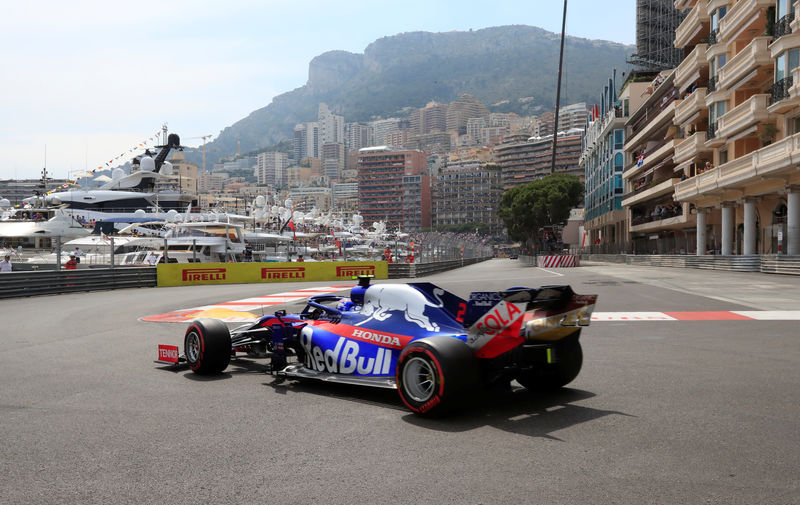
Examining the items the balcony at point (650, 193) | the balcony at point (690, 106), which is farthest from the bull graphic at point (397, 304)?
the balcony at point (650, 193)

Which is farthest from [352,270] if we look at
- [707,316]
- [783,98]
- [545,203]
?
[545,203]

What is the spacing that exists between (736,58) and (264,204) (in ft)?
153

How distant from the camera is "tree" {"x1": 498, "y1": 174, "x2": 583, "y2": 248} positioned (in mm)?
75188

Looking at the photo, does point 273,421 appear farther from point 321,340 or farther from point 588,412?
point 588,412

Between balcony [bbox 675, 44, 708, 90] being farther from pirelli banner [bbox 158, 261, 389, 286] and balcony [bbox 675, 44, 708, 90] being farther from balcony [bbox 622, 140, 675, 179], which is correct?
pirelli banner [bbox 158, 261, 389, 286]

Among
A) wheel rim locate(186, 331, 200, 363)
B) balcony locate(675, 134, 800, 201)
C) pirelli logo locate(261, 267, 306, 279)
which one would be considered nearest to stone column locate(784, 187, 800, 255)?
balcony locate(675, 134, 800, 201)

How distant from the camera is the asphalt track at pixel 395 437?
3703 mm

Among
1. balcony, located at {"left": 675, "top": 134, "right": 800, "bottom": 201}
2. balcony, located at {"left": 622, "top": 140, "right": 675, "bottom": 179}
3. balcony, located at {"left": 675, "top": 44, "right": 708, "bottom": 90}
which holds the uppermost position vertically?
balcony, located at {"left": 675, "top": 44, "right": 708, "bottom": 90}

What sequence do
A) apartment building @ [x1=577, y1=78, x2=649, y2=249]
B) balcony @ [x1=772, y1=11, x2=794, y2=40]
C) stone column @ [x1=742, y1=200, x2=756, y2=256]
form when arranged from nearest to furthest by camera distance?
balcony @ [x1=772, y1=11, x2=794, y2=40]
stone column @ [x1=742, y1=200, x2=756, y2=256]
apartment building @ [x1=577, y1=78, x2=649, y2=249]

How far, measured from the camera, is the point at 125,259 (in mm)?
34156

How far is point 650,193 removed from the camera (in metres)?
63.3

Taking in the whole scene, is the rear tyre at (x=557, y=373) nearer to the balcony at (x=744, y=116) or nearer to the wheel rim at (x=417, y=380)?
the wheel rim at (x=417, y=380)

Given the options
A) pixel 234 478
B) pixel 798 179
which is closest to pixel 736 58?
pixel 798 179

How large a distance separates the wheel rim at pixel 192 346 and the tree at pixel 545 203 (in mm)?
70250
